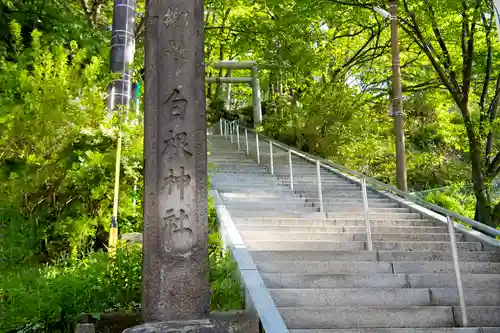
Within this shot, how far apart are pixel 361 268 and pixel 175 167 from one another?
9.16ft

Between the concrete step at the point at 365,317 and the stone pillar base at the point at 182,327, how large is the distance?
1.33 m

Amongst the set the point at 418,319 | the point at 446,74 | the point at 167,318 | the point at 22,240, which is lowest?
the point at 418,319

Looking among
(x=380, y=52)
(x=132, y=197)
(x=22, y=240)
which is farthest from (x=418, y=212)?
(x=380, y=52)

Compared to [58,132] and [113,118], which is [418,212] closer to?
[113,118]

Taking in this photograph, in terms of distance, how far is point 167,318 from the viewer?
3301 millimetres

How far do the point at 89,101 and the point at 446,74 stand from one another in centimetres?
854

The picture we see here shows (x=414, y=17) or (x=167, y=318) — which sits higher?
(x=414, y=17)

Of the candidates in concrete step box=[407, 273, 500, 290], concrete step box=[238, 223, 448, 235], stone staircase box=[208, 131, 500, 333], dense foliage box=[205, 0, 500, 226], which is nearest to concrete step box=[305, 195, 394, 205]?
stone staircase box=[208, 131, 500, 333]

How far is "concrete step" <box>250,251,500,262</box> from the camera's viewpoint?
5.30m

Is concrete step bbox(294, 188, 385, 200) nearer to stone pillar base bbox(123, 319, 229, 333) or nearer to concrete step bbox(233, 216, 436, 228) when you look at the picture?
concrete step bbox(233, 216, 436, 228)

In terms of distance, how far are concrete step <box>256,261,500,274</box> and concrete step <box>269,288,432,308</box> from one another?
54 cm

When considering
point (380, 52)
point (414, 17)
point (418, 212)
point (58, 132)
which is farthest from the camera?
point (380, 52)

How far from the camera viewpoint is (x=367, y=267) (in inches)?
206

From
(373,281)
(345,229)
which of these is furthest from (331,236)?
(373,281)
